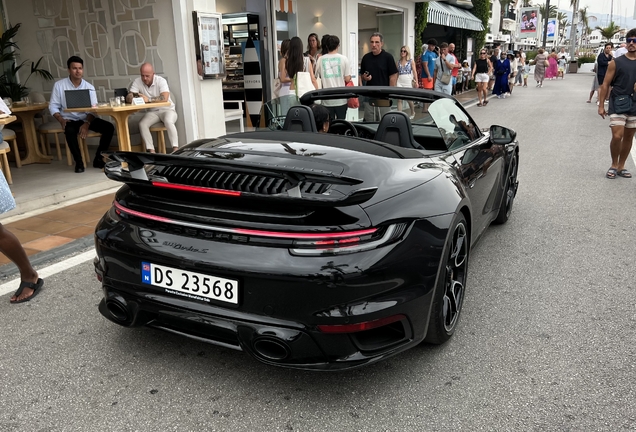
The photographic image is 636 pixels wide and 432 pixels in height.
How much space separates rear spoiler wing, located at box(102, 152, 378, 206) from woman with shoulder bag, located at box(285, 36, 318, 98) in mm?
5628

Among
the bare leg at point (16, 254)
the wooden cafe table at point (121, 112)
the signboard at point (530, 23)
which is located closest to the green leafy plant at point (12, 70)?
the wooden cafe table at point (121, 112)

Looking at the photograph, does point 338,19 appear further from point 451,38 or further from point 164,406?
point 451,38

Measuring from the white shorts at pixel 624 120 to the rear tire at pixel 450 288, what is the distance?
4.91 meters

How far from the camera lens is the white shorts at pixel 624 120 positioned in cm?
677

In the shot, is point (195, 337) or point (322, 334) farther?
point (195, 337)

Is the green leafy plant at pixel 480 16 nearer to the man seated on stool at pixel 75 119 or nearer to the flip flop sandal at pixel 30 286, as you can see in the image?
the man seated on stool at pixel 75 119

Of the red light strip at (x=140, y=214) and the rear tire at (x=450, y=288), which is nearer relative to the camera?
the red light strip at (x=140, y=214)

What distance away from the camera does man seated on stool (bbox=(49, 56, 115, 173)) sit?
7.50m

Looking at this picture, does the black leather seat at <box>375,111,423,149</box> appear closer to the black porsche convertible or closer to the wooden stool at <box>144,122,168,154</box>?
the black porsche convertible

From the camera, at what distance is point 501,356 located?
9.00 feet

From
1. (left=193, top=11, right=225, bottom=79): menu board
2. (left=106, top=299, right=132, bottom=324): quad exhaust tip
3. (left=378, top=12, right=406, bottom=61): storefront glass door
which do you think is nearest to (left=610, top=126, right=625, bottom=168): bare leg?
(left=193, top=11, right=225, bottom=79): menu board

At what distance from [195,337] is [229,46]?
11.2 metres

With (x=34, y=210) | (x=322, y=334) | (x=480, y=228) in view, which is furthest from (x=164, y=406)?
(x=34, y=210)

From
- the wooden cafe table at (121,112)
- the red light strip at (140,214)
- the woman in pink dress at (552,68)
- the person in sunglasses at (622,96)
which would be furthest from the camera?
the woman in pink dress at (552,68)
